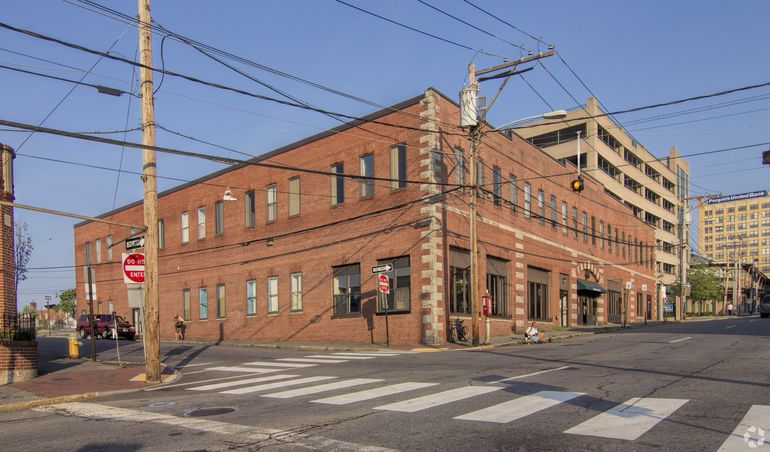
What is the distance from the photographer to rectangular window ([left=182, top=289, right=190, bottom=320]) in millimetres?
41500

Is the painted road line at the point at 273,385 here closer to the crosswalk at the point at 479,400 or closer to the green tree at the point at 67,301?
the crosswalk at the point at 479,400

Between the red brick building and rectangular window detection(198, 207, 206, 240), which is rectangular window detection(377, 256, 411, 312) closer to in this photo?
the red brick building

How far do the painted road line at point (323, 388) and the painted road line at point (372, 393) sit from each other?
975 mm

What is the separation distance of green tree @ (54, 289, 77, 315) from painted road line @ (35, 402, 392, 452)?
311 ft

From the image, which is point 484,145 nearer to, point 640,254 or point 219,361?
point 219,361

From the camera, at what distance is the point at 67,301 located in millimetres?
101312

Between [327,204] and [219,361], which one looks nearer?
[219,361]

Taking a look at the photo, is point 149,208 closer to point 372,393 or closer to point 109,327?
point 372,393

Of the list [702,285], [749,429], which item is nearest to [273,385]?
[749,429]

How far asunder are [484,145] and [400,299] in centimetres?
890

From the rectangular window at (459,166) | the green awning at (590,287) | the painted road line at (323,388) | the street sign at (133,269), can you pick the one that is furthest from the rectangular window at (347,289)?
the green awning at (590,287)

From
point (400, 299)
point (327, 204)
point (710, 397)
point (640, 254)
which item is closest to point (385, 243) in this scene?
point (400, 299)

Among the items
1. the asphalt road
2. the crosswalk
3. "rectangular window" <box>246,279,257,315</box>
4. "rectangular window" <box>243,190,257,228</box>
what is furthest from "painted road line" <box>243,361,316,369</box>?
"rectangular window" <box>243,190,257,228</box>

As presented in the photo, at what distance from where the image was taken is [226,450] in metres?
7.15
